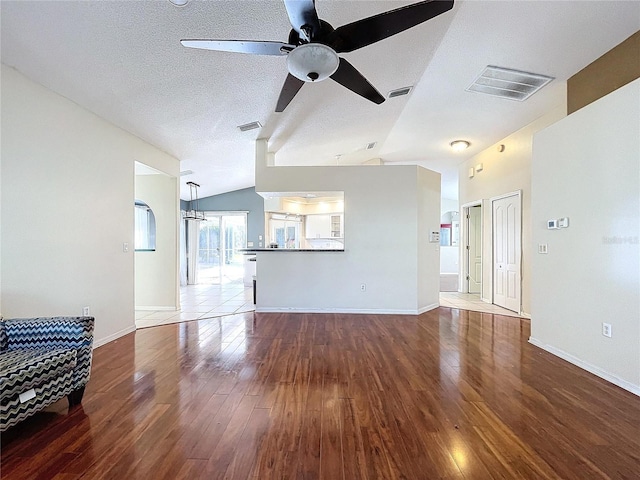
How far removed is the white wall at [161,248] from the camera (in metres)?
5.33

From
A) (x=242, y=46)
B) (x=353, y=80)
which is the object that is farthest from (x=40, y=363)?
(x=353, y=80)

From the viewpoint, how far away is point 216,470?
1604mm

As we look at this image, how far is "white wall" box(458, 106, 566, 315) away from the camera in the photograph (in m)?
4.82

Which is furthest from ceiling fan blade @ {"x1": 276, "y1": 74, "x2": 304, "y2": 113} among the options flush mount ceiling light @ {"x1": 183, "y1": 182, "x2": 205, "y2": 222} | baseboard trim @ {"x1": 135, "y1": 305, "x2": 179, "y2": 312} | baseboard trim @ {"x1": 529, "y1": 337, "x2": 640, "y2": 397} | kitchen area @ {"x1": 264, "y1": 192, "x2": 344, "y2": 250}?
kitchen area @ {"x1": 264, "y1": 192, "x2": 344, "y2": 250}

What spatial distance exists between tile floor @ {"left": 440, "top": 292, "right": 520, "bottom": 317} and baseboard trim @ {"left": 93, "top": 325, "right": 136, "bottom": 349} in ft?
16.9

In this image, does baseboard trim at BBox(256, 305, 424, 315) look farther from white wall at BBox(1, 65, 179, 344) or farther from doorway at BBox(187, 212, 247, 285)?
doorway at BBox(187, 212, 247, 285)

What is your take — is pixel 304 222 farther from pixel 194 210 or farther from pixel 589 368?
pixel 589 368

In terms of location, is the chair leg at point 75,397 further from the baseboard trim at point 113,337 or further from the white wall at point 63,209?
the baseboard trim at point 113,337

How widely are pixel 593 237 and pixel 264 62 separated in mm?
3525

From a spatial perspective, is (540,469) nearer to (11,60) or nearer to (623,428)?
(623,428)

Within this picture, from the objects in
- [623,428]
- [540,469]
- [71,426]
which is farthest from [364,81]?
[71,426]

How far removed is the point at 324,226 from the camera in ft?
31.8

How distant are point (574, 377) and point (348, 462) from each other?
236 cm

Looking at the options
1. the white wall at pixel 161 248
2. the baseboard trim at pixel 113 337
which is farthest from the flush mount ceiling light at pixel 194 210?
the baseboard trim at pixel 113 337
